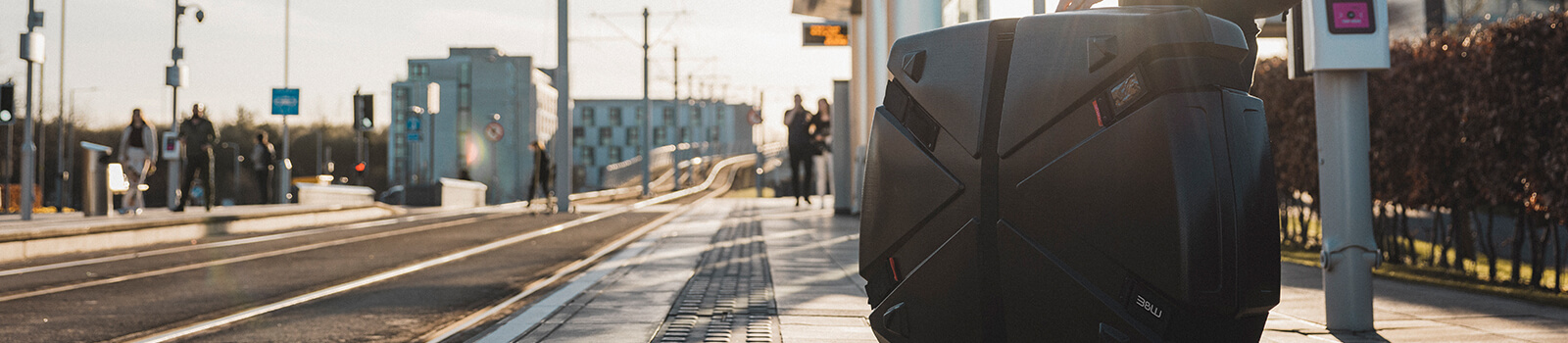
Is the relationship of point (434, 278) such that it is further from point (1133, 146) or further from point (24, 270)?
point (1133, 146)

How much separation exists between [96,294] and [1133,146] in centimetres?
618

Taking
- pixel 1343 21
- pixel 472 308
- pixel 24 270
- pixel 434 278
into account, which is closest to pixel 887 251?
pixel 1343 21

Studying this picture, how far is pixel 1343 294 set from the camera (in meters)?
4.52

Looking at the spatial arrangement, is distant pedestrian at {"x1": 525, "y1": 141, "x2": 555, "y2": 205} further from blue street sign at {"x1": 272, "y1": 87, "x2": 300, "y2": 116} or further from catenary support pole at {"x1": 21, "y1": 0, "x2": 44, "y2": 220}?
blue street sign at {"x1": 272, "y1": 87, "x2": 300, "y2": 116}

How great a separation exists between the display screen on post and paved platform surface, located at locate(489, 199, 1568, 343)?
116 centimetres

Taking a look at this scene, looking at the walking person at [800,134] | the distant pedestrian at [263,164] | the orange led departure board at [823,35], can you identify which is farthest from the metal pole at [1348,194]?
the distant pedestrian at [263,164]

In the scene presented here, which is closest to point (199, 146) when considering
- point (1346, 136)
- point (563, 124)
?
point (563, 124)

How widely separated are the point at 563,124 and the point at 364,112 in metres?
10.6

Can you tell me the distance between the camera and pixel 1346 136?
177 inches

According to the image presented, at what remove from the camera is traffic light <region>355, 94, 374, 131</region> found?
3092 centimetres

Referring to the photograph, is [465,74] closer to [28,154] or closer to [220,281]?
[28,154]

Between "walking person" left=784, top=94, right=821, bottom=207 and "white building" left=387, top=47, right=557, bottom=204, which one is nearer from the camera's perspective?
"walking person" left=784, top=94, right=821, bottom=207

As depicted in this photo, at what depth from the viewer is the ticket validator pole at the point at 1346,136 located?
4.39 m

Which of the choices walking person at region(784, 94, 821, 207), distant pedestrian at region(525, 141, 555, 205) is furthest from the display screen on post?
distant pedestrian at region(525, 141, 555, 205)
